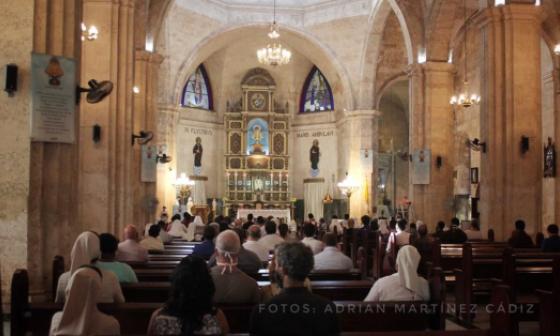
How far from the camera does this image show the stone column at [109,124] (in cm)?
1160

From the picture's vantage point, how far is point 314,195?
103ft

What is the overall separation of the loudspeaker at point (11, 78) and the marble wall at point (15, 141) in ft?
0.27

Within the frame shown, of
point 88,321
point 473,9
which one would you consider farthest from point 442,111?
point 88,321

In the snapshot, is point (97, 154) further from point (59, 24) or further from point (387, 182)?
point (387, 182)

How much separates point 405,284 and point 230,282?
1.49 m

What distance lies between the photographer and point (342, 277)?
23.5ft

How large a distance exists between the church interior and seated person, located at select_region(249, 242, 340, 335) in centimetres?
4

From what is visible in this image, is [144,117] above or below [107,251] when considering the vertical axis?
above

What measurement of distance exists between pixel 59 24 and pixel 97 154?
15.0ft

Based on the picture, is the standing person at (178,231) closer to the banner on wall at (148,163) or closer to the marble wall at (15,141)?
the banner on wall at (148,163)

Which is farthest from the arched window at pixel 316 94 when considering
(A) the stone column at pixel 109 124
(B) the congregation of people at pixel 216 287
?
(B) the congregation of people at pixel 216 287

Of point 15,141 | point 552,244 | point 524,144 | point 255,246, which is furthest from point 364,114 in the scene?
point 15,141

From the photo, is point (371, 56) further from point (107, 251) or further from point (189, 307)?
point (189, 307)

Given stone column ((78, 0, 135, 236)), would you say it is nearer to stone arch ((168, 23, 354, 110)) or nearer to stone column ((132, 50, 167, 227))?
stone column ((132, 50, 167, 227))
